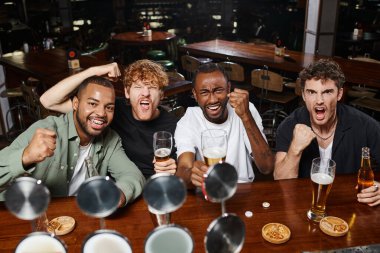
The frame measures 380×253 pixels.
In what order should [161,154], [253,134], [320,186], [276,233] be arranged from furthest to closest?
[253,134] → [161,154] → [320,186] → [276,233]

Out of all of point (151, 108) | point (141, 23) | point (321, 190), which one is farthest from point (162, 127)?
point (141, 23)

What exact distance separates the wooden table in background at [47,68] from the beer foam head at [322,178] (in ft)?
8.16

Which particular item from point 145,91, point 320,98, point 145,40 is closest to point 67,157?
point 145,91

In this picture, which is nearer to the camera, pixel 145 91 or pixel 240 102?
pixel 240 102

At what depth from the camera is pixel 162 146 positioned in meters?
1.82

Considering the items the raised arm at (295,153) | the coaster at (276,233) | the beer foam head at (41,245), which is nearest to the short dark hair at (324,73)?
the raised arm at (295,153)

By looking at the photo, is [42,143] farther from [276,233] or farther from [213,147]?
[276,233]

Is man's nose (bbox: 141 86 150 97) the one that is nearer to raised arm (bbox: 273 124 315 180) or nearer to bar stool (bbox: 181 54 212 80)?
raised arm (bbox: 273 124 315 180)

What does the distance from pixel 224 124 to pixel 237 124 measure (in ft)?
0.27

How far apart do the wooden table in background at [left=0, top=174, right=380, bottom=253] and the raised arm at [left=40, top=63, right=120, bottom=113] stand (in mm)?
896

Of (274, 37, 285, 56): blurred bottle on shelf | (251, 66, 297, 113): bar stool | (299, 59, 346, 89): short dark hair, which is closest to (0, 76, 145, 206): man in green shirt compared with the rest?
(299, 59, 346, 89): short dark hair

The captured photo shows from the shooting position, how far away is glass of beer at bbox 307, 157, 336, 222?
157 centimetres

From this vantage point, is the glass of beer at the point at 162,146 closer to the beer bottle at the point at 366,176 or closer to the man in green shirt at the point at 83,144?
the man in green shirt at the point at 83,144

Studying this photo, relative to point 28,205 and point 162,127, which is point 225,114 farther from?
point 28,205
